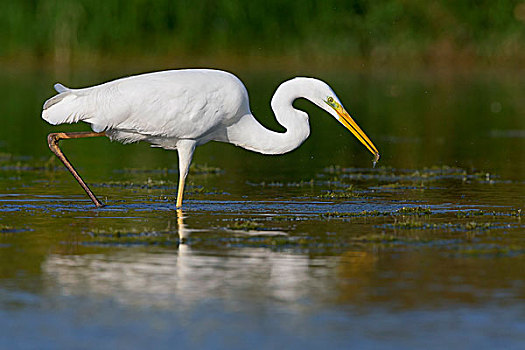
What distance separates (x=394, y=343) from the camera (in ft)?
20.6

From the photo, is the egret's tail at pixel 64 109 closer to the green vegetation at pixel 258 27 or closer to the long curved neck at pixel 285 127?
the long curved neck at pixel 285 127

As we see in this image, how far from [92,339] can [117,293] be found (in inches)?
39.5

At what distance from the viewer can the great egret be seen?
433 inches

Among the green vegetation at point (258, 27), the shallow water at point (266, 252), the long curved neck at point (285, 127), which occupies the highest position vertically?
the green vegetation at point (258, 27)

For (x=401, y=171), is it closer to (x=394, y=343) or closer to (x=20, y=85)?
(x=394, y=343)

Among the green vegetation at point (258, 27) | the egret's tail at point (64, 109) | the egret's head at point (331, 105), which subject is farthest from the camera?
the green vegetation at point (258, 27)

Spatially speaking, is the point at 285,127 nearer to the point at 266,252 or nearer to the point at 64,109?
the point at 64,109

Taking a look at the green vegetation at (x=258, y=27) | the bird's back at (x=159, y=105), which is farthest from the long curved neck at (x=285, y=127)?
the green vegetation at (x=258, y=27)

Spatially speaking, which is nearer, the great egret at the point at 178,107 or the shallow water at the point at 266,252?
the shallow water at the point at 266,252

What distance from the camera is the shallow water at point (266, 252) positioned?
6.58 metres

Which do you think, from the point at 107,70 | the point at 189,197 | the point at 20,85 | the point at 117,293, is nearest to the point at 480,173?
the point at 189,197

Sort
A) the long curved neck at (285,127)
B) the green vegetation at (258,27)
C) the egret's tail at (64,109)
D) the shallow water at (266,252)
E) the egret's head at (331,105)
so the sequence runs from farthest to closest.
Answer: the green vegetation at (258,27) → the long curved neck at (285,127) → the egret's head at (331,105) → the egret's tail at (64,109) → the shallow water at (266,252)

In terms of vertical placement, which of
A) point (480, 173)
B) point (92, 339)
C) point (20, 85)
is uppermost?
point (20, 85)

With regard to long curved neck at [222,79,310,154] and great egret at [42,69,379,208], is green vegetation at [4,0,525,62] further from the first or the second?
great egret at [42,69,379,208]
